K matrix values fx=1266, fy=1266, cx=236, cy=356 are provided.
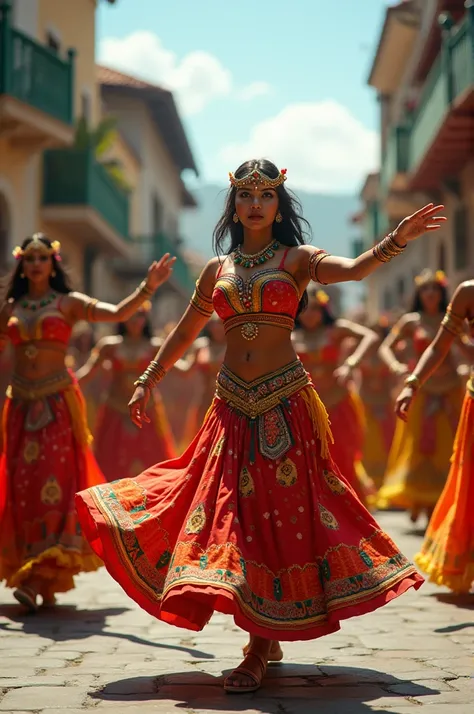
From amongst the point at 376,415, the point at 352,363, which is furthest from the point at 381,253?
the point at 376,415

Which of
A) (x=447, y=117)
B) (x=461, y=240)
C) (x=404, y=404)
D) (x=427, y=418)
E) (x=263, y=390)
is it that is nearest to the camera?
(x=263, y=390)

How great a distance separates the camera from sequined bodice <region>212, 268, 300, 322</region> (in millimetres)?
5758

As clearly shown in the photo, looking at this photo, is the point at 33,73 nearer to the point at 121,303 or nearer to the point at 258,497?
the point at 121,303

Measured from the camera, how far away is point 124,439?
42.3 ft

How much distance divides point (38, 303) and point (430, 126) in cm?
1550

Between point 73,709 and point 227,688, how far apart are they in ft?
2.29

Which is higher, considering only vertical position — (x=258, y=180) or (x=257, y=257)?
(x=258, y=180)

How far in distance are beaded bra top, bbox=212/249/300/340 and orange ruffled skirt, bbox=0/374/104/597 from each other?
2.36 meters

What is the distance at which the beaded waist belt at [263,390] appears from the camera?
5695mm

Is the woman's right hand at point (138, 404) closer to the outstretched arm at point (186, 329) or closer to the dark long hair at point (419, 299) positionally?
the outstretched arm at point (186, 329)

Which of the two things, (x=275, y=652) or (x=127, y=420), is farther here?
(x=127, y=420)

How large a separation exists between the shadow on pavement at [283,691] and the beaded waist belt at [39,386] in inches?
109

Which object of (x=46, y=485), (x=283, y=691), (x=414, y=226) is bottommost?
(x=283, y=691)

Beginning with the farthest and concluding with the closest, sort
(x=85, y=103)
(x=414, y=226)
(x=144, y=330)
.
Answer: (x=85, y=103)
(x=144, y=330)
(x=414, y=226)
